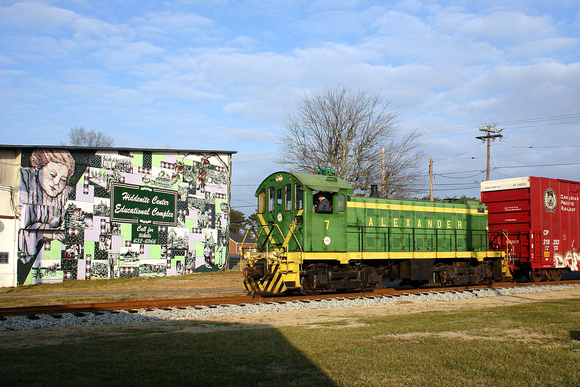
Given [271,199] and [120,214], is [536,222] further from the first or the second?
[120,214]

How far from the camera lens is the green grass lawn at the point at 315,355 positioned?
19.2ft

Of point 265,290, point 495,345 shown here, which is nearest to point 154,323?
point 265,290

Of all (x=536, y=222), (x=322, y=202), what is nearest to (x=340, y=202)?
(x=322, y=202)

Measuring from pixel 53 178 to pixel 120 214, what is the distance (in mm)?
3555

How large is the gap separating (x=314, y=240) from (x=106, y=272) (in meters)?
13.4

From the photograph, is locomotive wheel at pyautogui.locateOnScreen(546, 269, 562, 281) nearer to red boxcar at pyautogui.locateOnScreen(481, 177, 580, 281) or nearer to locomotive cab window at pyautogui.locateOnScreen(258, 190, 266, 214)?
red boxcar at pyautogui.locateOnScreen(481, 177, 580, 281)

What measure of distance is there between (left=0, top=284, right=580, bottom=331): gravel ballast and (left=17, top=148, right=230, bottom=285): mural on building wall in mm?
12278

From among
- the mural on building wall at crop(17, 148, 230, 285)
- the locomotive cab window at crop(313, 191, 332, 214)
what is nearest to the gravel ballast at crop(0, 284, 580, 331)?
the locomotive cab window at crop(313, 191, 332, 214)

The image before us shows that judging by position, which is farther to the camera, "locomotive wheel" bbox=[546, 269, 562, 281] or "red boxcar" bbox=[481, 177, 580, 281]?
"locomotive wheel" bbox=[546, 269, 562, 281]

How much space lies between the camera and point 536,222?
19484mm

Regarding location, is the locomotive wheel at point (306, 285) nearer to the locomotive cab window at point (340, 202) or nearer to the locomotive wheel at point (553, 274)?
the locomotive cab window at point (340, 202)

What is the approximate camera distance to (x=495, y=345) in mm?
7648

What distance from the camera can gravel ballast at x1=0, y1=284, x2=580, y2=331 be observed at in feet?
34.5

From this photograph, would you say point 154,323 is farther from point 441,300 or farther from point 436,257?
point 436,257
